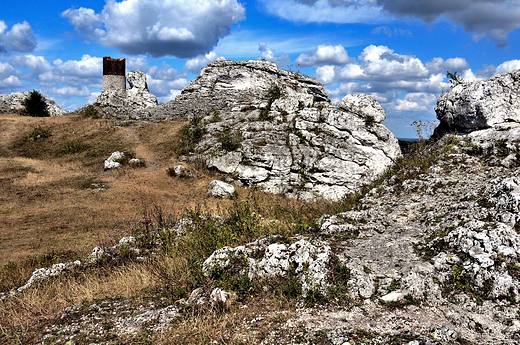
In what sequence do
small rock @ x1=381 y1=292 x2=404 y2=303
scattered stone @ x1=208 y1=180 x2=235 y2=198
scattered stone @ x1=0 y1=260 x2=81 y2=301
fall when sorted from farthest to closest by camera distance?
1. scattered stone @ x1=208 y1=180 x2=235 y2=198
2. scattered stone @ x1=0 y1=260 x2=81 y2=301
3. small rock @ x1=381 y1=292 x2=404 y2=303

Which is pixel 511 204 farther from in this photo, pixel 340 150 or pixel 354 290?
pixel 340 150

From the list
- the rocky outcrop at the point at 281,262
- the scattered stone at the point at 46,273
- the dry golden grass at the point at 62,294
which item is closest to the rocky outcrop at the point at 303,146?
the scattered stone at the point at 46,273

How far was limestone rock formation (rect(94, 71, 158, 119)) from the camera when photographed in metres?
34.3

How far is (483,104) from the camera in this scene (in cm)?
1026

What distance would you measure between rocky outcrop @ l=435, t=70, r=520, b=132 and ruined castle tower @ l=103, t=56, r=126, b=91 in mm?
38054

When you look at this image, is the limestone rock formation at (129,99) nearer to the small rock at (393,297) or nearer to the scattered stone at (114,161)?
the scattered stone at (114,161)

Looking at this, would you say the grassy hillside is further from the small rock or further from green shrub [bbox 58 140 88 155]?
the small rock

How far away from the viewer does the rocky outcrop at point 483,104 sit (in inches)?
397

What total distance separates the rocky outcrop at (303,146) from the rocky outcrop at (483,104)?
570cm

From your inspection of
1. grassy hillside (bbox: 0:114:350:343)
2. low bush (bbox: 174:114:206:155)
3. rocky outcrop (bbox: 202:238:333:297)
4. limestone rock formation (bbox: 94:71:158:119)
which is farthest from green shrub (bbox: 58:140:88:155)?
rocky outcrop (bbox: 202:238:333:297)

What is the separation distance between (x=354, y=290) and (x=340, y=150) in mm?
15880

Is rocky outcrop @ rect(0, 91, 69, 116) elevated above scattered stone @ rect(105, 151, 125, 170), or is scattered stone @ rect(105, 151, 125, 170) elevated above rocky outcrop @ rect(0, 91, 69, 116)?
rocky outcrop @ rect(0, 91, 69, 116)

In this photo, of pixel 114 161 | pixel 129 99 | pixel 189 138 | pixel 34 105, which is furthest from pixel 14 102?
pixel 189 138

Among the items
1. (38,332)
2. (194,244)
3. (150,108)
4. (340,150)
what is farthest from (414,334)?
(150,108)
